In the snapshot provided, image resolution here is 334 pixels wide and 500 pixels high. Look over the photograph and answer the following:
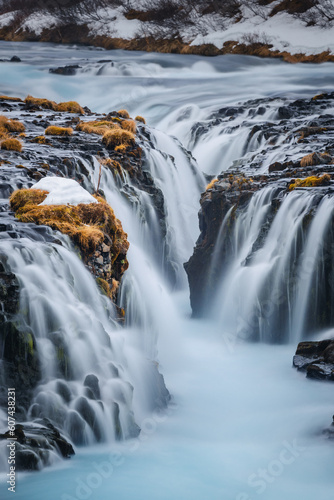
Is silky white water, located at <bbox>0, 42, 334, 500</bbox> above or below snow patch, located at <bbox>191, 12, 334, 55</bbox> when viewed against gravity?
below

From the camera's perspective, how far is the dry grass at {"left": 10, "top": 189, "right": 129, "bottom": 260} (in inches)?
450

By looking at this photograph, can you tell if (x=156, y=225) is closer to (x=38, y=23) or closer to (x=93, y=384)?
(x=93, y=384)

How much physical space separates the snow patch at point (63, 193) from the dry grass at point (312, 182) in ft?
20.9

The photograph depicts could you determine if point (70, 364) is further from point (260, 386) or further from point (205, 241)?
point (205, 241)

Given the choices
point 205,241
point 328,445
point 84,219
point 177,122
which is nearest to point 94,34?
point 177,122

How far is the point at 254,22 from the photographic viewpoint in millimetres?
66875

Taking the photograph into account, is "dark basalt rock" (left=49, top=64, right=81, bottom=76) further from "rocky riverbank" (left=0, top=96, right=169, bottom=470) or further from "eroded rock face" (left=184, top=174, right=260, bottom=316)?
"eroded rock face" (left=184, top=174, right=260, bottom=316)

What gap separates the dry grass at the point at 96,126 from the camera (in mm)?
22211

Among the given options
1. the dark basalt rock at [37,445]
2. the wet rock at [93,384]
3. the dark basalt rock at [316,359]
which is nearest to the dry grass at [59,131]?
the dark basalt rock at [316,359]

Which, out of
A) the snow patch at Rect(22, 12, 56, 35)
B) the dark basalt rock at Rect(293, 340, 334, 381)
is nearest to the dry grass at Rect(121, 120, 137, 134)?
the dark basalt rock at Rect(293, 340, 334, 381)

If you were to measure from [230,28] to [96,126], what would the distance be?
50.3m

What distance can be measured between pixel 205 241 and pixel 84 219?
622 centimetres

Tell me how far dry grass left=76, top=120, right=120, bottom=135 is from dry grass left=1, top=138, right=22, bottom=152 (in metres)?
4.08

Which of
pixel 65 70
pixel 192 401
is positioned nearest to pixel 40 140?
pixel 192 401
